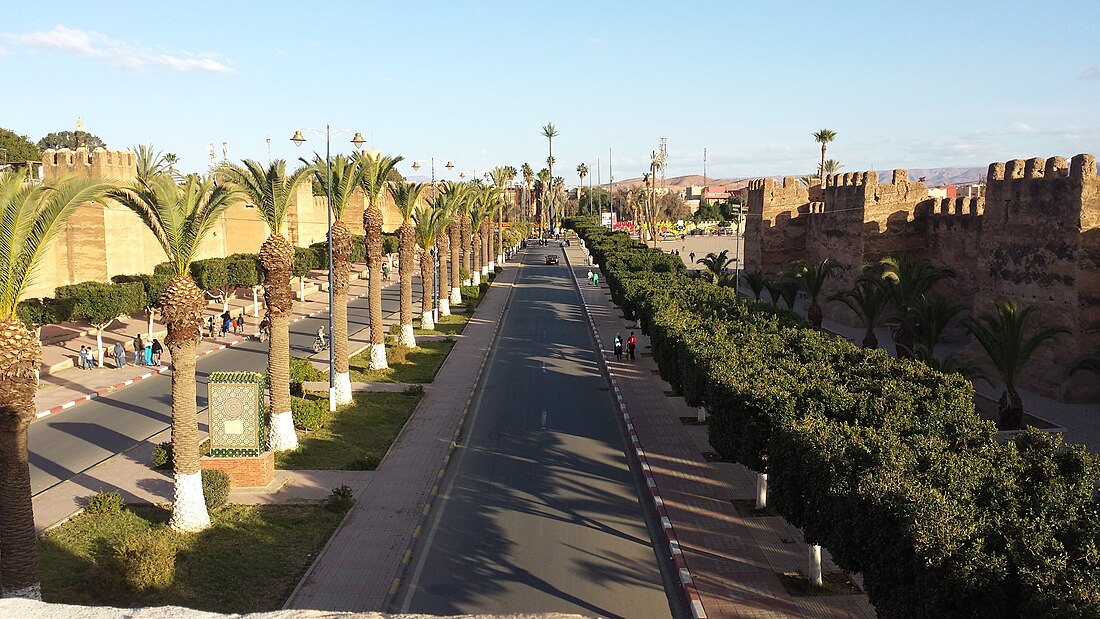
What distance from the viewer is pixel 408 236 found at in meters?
39.5

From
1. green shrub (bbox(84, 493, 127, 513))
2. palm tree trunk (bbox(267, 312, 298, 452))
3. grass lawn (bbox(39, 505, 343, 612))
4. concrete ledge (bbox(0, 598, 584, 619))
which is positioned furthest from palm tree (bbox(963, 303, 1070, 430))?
green shrub (bbox(84, 493, 127, 513))

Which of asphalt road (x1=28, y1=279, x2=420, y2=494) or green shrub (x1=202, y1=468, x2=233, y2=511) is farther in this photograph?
asphalt road (x1=28, y1=279, x2=420, y2=494)

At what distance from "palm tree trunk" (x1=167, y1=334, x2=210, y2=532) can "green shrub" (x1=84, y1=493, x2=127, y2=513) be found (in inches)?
60.1

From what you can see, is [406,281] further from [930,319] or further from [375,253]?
[930,319]

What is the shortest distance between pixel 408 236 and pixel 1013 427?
24.9 m

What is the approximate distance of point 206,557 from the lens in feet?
51.1

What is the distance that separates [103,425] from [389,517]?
12242 millimetres

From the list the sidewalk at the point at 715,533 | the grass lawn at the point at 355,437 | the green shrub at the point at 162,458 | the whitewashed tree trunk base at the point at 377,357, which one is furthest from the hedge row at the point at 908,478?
the whitewashed tree trunk base at the point at 377,357

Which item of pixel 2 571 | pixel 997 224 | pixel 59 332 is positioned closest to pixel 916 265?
pixel 997 224

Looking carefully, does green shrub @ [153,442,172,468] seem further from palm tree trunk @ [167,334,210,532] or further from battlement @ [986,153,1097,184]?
battlement @ [986,153,1097,184]

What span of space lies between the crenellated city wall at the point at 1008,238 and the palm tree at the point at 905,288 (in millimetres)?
2102

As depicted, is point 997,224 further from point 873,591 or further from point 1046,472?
point 873,591

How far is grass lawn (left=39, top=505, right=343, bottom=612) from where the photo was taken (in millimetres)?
13789

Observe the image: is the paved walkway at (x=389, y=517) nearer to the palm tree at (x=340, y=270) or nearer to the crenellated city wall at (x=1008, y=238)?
the palm tree at (x=340, y=270)
